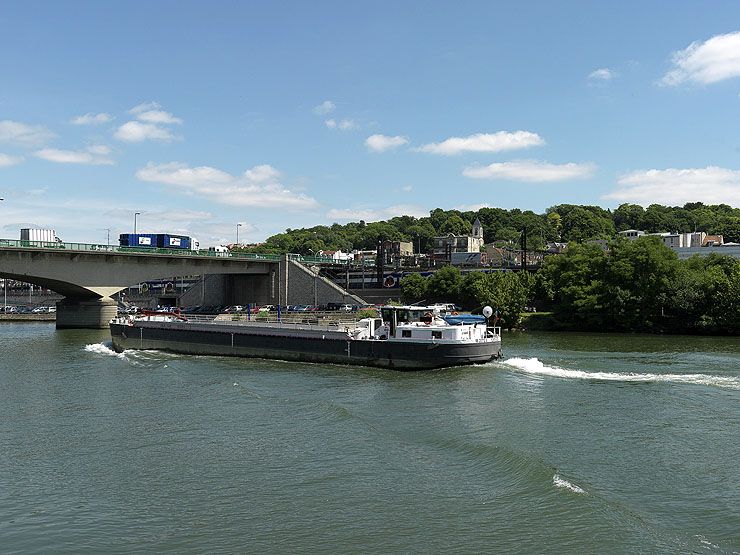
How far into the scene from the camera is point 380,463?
941 inches

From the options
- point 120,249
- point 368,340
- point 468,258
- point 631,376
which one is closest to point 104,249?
point 120,249

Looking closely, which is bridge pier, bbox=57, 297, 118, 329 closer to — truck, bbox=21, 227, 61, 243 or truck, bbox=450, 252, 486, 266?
truck, bbox=21, 227, 61, 243

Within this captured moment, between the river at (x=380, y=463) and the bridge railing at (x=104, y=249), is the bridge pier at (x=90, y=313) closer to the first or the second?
the bridge railing at (x=104, y=249)

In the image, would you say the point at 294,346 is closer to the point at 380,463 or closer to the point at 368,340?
the point at 368,340

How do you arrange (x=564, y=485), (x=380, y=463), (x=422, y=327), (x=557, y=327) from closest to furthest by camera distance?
(x=564, y=485) → (x=380, y=463) → (x=422, y=327) → (x=557, y=327)

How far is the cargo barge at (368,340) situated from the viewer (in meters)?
45.5

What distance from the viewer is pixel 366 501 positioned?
20.4 meters

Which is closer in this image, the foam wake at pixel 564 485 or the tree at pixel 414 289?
the foam wake at pixel 564 485

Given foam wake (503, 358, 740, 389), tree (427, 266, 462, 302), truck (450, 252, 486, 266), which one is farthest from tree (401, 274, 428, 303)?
truck (450, 252, 486, 266)

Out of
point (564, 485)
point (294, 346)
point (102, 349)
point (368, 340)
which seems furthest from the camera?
point (102, 349)

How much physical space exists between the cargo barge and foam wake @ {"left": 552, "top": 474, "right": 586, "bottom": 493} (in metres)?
23.5

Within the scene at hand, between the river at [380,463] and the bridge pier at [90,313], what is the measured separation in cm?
5346

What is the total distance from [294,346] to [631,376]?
991 inches

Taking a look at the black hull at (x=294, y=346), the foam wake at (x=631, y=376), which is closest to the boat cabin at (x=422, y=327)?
the black hull at (x=294, y=346)
